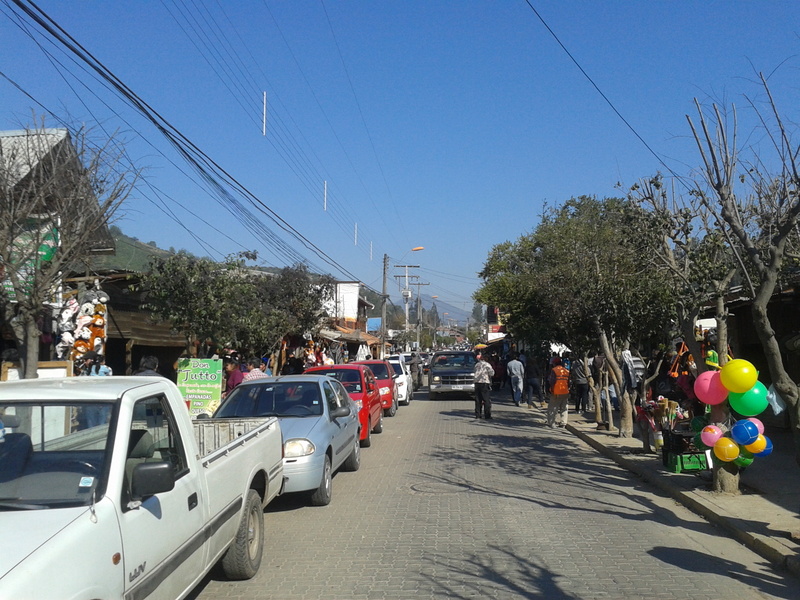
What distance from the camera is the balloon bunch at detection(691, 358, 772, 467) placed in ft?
25.5

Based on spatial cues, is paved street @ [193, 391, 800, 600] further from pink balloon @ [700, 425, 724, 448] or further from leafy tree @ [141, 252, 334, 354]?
leafy tree @ [141, 252, 334, 354]

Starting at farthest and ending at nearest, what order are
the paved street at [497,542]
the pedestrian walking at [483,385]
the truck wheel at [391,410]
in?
1. the truck wheel at [391,410]
2. the pedestrian walking at [483,385]
3. the paved street at [497,542]

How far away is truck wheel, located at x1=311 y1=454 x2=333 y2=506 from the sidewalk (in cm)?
453

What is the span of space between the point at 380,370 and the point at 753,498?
14547 mm

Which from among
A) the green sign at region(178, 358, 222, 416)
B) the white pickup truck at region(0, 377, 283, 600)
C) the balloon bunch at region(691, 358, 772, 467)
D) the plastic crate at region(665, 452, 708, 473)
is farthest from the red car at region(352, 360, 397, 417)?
the white pickup truck at region(0, 377, 283, 600)

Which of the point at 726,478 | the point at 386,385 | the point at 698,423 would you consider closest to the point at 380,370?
the point at 386,385

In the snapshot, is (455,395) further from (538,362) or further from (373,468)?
(373,468)

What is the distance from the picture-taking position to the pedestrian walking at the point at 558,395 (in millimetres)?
17484

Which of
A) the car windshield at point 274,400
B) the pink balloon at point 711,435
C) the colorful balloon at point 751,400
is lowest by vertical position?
the pink balloon at point 711,435

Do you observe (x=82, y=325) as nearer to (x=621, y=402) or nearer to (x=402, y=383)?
(x=621, y=402)

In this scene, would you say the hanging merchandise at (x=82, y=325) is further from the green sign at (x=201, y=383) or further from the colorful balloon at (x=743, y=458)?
the colorful balloon at (x=743, y=458)

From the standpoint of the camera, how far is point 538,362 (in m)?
28.3

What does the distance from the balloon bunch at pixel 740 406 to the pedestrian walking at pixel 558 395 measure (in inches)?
347

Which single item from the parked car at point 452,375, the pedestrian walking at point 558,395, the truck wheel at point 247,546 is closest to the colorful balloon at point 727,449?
the truck wheel at point 247,546
